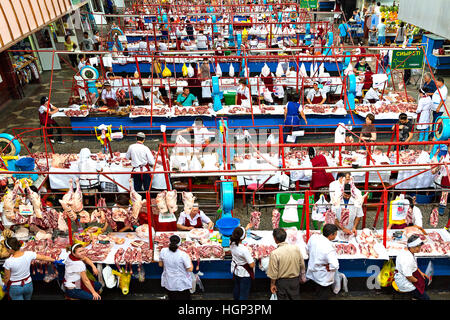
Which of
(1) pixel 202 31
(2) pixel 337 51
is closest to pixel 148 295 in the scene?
(2) pixel 337 51

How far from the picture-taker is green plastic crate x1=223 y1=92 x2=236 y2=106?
523 inches

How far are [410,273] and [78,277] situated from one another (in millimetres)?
5079

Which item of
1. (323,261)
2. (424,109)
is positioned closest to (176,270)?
(323,261)

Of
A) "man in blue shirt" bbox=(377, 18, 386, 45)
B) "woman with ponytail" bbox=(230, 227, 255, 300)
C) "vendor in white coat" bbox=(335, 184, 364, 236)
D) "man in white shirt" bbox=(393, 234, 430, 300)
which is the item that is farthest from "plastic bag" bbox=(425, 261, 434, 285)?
"man in blue shirt" bbox=(377, 18, 386, 45)

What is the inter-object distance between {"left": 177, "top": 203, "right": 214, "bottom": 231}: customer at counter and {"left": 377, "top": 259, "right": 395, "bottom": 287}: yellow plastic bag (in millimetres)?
3049

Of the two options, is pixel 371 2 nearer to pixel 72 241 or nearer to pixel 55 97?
pixel 55 97

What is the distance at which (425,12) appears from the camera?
1221cm

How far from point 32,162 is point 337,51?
14484 mm

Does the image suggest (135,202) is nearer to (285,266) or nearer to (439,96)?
(285,266)

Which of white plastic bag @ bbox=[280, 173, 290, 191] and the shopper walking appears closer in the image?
the shopper walking

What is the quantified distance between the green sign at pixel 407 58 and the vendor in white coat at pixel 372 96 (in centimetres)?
112

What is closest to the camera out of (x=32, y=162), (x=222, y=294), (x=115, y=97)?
(x=222, y=294)

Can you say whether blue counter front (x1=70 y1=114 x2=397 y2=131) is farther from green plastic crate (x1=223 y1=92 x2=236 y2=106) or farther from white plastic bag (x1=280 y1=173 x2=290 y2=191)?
white plastic bag (x1=280 y1=173 x2=290 y2=191)

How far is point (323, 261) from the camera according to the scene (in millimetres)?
6164
